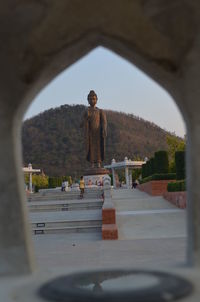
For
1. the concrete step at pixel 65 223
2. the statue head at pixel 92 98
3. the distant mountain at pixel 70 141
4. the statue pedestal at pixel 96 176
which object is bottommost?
the concrete step at pixel 65 223

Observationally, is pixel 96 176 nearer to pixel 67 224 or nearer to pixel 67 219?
pixel 67 219

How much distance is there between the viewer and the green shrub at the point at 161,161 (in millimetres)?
24625

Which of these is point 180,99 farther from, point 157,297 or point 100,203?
point 100,203

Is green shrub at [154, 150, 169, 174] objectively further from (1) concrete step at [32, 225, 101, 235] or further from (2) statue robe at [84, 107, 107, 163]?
(1) concrete step at [32, 225, 101, 235]

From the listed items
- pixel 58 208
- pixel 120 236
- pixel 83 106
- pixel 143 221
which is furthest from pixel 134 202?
pixel 83 106

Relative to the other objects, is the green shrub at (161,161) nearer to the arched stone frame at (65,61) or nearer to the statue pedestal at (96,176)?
the statue pedestal at (96,176)

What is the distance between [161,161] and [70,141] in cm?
6057

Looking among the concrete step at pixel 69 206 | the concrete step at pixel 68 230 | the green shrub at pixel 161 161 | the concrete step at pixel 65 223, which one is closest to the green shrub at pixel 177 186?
the concrete step at pixel 69 206

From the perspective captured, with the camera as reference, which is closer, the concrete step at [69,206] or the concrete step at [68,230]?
the concrete step at [68,230]

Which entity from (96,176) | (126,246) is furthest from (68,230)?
(96,176)

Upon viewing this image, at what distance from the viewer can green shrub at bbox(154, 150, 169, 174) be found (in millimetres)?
24625

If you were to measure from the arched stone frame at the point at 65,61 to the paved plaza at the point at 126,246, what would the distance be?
28.7 inches

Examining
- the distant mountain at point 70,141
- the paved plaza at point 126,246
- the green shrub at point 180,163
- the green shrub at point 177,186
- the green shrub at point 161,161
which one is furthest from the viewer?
the distant mountain at point 70,141

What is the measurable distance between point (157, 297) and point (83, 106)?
3753 inches
